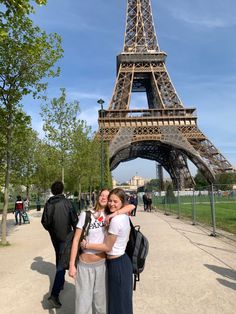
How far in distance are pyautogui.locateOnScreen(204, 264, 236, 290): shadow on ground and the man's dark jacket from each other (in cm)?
279

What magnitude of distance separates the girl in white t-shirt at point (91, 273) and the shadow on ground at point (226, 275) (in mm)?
3019

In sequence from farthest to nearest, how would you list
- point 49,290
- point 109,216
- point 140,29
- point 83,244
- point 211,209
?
1. point 140,29
2. point 211,209
3. point 49,290
4. point 83,244
5. point 109,216

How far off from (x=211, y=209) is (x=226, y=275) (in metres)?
6.52

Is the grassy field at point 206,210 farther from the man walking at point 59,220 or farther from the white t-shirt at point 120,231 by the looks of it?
the white t-shirt at point 120,231

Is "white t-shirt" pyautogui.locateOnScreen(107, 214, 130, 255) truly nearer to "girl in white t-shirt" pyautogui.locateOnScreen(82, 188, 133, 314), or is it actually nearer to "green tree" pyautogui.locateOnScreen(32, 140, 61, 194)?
"girl in white t-shirt" pyautogui.locateOnScreen(82, 188, 133, 314)

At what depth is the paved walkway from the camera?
5199 millimetres

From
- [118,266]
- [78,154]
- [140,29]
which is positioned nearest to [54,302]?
[118,266]

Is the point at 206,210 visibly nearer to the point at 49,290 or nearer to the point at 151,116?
the point at 49,290

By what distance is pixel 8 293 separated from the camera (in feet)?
19.8

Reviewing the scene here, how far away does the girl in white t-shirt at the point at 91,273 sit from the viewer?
3900 mm

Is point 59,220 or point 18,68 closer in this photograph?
point 59,220

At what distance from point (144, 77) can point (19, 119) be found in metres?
55.1

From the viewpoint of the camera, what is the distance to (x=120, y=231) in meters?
3.74

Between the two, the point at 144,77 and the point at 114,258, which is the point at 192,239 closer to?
the point at 114,258
